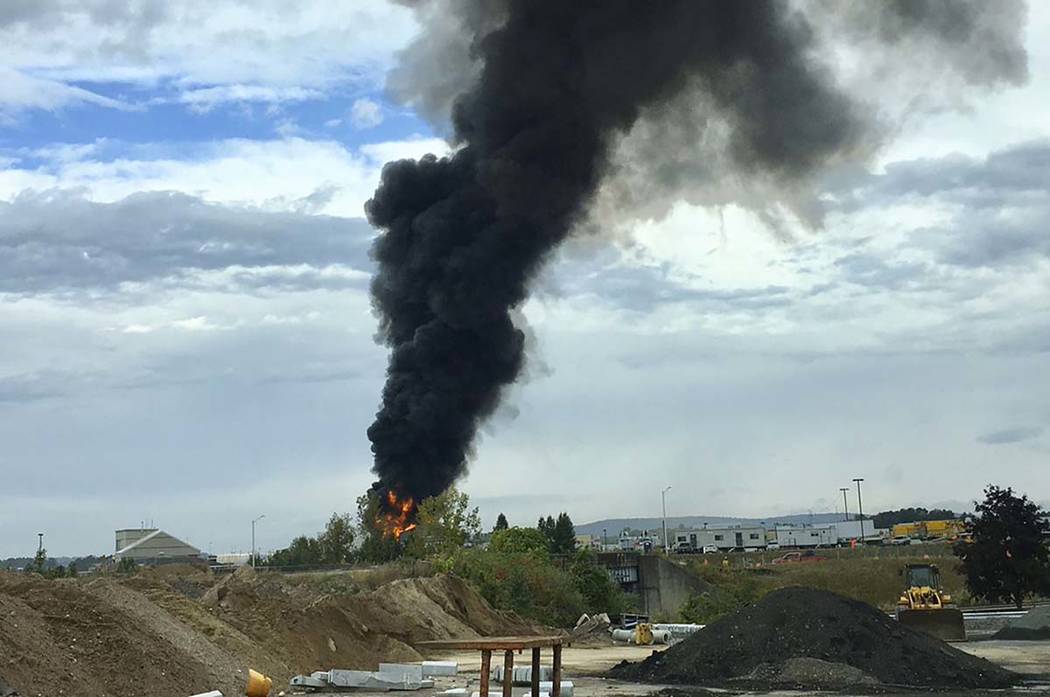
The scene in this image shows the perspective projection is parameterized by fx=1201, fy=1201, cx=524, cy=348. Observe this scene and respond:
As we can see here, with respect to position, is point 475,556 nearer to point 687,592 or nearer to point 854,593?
point 687,592

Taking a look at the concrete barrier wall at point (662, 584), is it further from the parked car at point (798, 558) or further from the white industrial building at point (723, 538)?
the white industrial building at point (723, 538)

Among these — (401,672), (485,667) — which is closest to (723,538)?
(401,672)

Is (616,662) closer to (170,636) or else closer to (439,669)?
(439,669)

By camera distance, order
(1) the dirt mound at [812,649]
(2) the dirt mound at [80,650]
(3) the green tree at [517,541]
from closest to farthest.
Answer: (2) the dirt mound at [80,650], (1) the dirt mound at [812,649], (3) the green tree at [517,541]

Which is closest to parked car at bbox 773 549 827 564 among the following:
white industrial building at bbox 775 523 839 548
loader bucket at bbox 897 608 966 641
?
white industrial building at bbox 775 523 839 548

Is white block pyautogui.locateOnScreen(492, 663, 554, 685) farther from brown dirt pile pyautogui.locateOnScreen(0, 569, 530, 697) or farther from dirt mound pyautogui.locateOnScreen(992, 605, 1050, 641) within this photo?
dirt mound pyautogui.locateOnScreen(992, 605, 1050, 641)

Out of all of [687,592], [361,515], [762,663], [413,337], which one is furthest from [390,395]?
[762,663]

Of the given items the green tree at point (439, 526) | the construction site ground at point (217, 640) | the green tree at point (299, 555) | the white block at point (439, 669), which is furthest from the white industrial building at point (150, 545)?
the white block at point (439, 669)

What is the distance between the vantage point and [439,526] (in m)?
70.0

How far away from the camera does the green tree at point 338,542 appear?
255ft

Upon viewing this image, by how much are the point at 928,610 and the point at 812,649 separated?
14.9 metres

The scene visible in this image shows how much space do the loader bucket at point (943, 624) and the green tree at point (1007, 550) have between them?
19669 millimetres

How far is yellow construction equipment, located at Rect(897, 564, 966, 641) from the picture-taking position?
42906 millimetres

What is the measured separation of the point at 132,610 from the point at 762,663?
1556 centimetres
